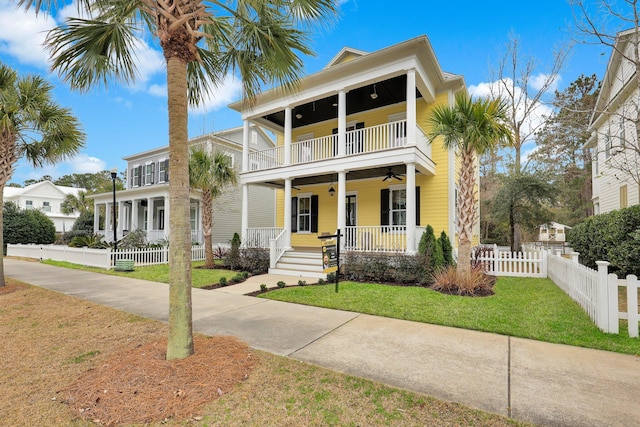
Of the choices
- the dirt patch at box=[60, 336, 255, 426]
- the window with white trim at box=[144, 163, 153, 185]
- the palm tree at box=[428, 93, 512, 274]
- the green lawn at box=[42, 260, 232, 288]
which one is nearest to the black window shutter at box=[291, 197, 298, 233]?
the green lawn at box=[42, 260, 232, 288]

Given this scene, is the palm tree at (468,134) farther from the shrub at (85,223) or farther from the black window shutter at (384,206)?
the shrub at (85,223)

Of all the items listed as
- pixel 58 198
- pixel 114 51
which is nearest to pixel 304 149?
pixel 114 51

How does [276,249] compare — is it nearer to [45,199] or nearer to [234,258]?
[234,258]

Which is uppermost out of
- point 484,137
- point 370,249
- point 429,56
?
point 429,56

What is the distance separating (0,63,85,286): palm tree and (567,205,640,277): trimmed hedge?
15884 mm

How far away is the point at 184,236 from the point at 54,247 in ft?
59.7

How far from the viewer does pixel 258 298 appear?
746 cm

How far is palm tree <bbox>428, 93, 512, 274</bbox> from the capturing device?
25.5 ft

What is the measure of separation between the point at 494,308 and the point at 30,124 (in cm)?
1311

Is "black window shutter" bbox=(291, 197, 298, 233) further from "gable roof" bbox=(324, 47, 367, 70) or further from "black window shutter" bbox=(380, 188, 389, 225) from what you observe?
"gable roof" bbox=(324, 47, 367, 70)

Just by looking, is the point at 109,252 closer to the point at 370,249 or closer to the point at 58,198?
the point at 370,249

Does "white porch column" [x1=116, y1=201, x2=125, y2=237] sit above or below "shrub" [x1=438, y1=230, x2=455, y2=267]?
above

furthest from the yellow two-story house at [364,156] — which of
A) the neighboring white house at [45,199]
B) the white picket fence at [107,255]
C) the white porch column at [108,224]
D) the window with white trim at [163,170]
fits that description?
Answer: the neighboring white house at [45,199]

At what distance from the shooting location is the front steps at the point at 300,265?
10719mm
